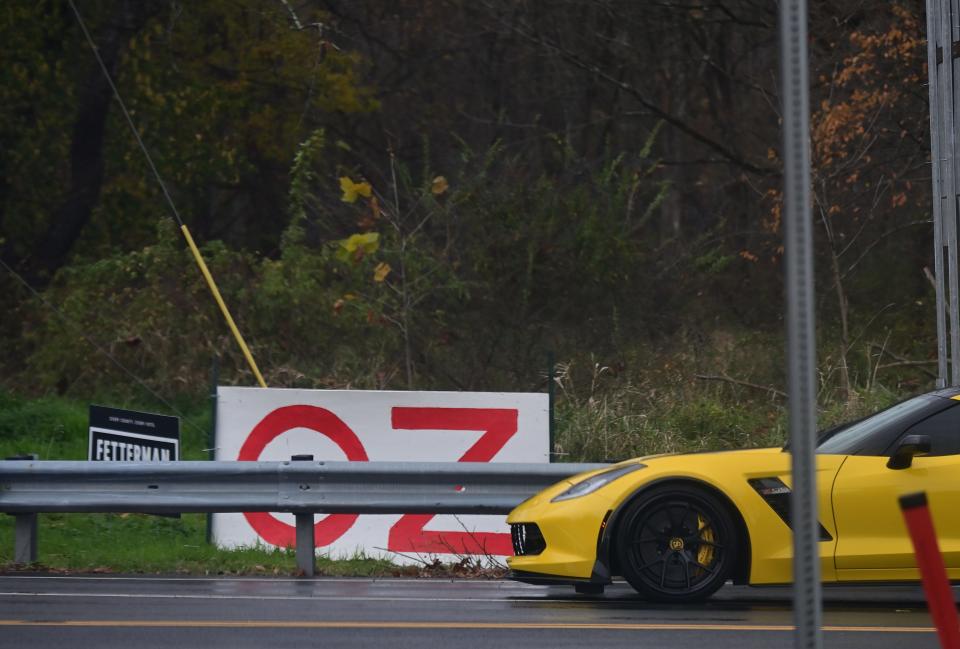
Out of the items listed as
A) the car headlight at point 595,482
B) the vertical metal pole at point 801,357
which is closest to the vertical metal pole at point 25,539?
the car headlight at point 595,482

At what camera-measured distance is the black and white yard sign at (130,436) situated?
11070 millimetres

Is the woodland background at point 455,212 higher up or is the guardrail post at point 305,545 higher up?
the woodland background at point 455,212

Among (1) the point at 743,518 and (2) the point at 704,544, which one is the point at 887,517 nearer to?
(1) the point at 743,518

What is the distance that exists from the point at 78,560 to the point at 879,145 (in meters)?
14.4

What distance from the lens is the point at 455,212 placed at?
1934 cm

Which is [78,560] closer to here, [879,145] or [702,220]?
[879,145]

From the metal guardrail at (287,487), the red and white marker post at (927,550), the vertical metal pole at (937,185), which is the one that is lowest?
the red and white marker post at (927,550)

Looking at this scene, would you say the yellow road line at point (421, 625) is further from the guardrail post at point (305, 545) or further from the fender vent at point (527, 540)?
the guardrail post at point (305, 545)

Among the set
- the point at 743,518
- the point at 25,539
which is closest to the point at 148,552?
the point at 25,539

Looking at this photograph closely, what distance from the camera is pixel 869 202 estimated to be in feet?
71.1

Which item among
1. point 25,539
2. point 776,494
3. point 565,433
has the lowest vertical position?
point 25,539

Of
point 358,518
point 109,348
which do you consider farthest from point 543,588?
point 109,348

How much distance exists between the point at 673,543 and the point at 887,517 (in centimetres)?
113

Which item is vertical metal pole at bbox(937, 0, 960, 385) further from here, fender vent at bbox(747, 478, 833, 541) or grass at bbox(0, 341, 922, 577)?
fender vent at bbox(747, 478, 833, 541)
